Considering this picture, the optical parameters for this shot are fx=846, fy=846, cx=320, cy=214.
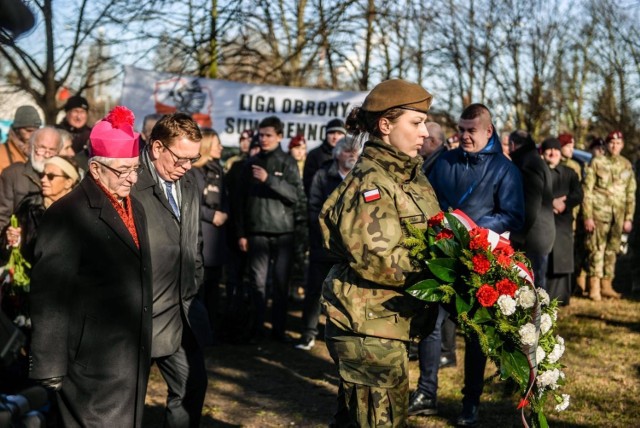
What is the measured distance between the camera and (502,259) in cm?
384

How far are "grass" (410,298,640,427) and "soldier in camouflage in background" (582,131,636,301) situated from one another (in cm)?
155

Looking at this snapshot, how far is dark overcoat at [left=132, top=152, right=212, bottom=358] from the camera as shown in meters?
4.76

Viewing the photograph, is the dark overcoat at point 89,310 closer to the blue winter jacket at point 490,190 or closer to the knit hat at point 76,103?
the blue winter jacket at point 490,190

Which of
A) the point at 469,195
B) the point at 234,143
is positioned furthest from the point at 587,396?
the point at 234,143

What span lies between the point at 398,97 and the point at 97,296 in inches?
68.3

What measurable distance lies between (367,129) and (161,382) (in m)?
3.99

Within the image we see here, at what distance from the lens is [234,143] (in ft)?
41.1

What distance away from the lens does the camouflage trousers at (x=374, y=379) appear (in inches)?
158

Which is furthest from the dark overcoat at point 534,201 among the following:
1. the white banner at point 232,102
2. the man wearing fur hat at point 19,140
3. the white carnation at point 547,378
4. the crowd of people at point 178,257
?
the man wearing fur hat at point 19,140

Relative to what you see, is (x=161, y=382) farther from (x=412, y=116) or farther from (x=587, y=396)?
(x=412, y=116)

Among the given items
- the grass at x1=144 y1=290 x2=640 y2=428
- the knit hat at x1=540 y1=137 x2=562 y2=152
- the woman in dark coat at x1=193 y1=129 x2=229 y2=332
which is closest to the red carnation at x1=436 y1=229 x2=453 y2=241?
the grass at x1=144 y1=290 x2=640 y2=428

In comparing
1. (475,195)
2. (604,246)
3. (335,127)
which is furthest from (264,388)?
(604,246)

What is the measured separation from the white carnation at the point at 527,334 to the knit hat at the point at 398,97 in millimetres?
1158

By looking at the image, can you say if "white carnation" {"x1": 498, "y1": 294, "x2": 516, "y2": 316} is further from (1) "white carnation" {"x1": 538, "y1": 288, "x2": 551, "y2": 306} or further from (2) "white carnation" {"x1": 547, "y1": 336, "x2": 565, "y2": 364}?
(2) "white carnation" {"x1": 547, "y1": 336, "x2": 565, "y2": 364}
